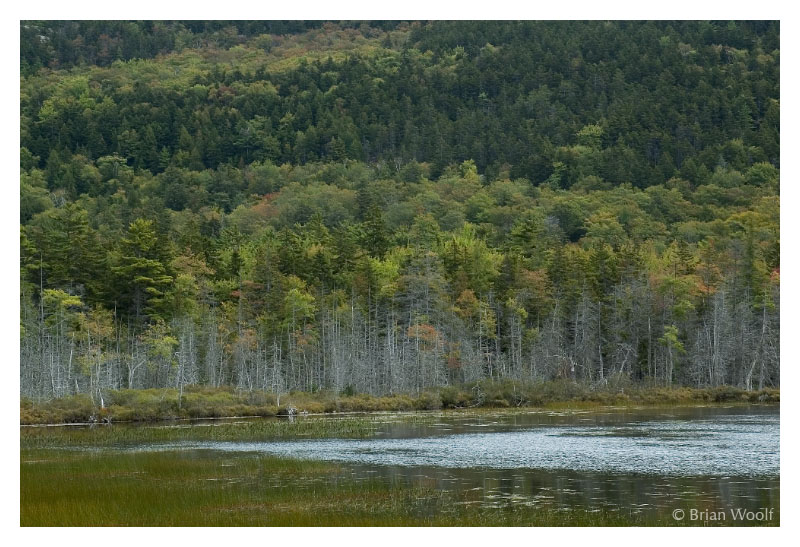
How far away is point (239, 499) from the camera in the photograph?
2534cm

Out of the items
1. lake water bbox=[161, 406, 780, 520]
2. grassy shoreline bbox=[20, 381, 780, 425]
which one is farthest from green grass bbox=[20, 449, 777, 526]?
grassy shoreline bbox=[20, 381, 780, 425]

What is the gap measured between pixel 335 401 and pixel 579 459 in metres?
25.8

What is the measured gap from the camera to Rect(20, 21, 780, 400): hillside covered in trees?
6806cm

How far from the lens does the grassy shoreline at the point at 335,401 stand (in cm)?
4753

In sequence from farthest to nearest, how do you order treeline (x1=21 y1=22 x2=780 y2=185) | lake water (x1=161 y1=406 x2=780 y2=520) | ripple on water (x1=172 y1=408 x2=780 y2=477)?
treeline (x1=21 y1=22 x2=780 y2=185) < ripple on water (x1=172 y1=408 x2=780 y2=477) < lake water (x1=161 y1=406 x2=780 y2=520)

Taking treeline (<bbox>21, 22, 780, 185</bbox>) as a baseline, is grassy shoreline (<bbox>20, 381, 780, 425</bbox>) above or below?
below

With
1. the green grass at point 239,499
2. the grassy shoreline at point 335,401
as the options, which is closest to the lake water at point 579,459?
the green grass at point 239,499

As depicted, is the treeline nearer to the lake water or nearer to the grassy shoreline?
the grassy shoreline

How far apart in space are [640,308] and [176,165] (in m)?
99.4

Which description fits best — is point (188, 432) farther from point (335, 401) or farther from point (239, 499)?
point (239, 499)

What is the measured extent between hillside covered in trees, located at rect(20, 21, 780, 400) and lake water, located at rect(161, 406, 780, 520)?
62.3 ft

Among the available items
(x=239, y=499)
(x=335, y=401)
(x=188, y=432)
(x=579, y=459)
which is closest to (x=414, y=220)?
(x=335, y=401)
